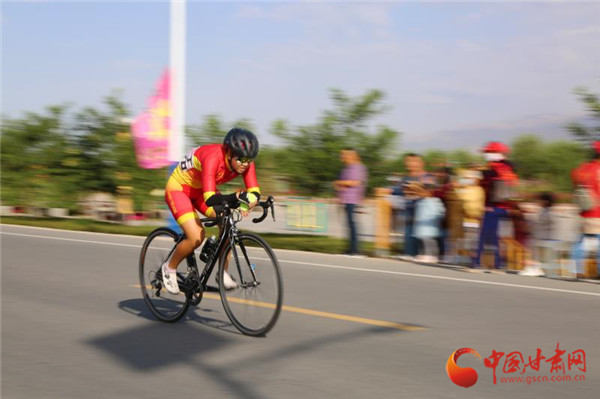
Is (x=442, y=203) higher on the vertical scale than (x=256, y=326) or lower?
higher

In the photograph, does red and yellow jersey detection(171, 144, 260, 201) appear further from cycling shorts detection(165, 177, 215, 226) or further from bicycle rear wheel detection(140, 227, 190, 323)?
bicycle rear wheel detection(140, 227, 190, 323)

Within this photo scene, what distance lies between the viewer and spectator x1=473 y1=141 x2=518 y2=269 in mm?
11148

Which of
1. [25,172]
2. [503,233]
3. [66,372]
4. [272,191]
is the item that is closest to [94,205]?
[25,172]

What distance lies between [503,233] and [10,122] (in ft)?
53.8

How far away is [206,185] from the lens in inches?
253

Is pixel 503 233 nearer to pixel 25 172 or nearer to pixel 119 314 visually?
pixel 119 314

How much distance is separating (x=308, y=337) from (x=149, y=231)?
37.2ft

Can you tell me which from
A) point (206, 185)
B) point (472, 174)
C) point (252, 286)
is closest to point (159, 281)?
point (252, 286)

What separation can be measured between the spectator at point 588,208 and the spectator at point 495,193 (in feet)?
3.30

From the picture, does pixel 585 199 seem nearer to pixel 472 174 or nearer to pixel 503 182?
pixel 503 182

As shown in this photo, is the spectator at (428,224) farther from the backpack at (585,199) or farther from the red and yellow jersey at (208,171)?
the red and yellow jersey at (208,171)

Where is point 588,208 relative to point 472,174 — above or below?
below

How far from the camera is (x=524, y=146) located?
206ft

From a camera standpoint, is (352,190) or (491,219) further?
(352,190)
